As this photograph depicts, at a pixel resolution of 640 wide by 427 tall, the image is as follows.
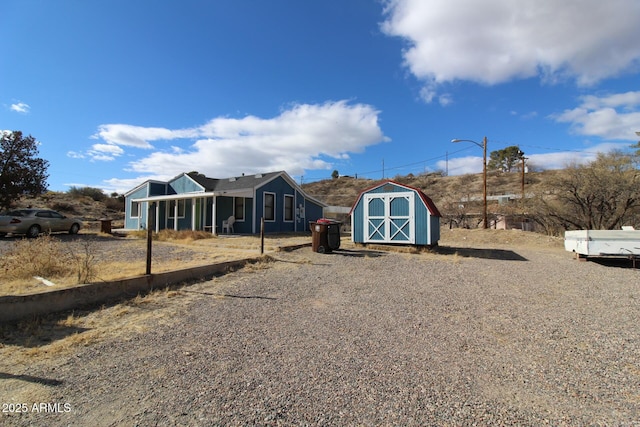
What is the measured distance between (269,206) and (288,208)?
6.06ft

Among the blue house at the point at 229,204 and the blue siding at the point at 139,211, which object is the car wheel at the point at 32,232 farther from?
→ the blue siding at the point at 139,211

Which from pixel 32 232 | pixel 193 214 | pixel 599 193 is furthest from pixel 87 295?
pixel 599 193

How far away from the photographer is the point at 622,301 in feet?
21.0

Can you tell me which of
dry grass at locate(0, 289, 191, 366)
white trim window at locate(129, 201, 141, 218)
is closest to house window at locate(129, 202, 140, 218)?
white trim window at locate(129, 201, 141, 218)

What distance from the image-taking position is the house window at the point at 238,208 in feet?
67.4

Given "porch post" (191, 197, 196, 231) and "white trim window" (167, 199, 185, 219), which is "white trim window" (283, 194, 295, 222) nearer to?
"porch post" (191, 197, 196, 231)

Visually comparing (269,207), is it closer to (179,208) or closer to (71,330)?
(179,208)

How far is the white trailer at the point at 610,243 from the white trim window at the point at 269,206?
1537 cm

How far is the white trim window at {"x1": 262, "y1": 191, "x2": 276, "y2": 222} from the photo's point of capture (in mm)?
20677

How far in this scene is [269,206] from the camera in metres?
21.0

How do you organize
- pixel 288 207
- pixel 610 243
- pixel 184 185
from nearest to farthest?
pixel 610 243 < pixel 288 207 < pixel 184 185

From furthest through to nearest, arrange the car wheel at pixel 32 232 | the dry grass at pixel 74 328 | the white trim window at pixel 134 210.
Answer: the white trim window at pixel 134 210, the car wheel at pixel 32 232, the dry grass at pixel 74 328

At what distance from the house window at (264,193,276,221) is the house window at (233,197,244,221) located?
141 cm

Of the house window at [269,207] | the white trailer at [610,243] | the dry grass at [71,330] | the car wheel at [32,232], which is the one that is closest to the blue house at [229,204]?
the house window at [269,207]
